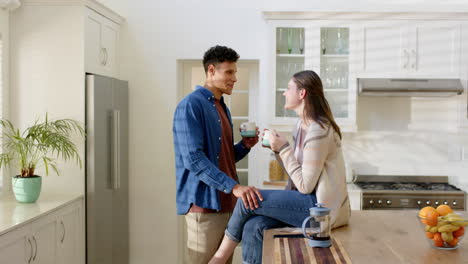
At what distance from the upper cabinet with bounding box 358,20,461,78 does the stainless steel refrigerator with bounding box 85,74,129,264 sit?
212cm

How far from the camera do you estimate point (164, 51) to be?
5133 millimetres

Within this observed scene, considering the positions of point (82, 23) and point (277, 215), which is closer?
point (277, 215)

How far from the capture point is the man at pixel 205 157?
2.79 meters

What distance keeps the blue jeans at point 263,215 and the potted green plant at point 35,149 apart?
191 cm

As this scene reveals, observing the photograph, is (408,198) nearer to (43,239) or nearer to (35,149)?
(43,239)

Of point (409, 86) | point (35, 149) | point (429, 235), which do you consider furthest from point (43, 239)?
point (409, 86)

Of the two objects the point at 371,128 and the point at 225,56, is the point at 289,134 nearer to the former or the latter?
the point at 371,128

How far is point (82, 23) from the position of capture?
13.5 feet

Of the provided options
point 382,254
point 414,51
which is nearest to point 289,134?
point 414,51

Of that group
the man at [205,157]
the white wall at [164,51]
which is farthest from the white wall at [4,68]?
the man at [205,157]

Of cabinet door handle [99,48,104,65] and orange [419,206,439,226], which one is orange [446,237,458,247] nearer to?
orange [419,206,439,226]

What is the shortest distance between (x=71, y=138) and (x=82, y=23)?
2.79ft

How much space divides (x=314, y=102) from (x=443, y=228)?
729 mm

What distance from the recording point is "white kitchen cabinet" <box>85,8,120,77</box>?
4.22 m
